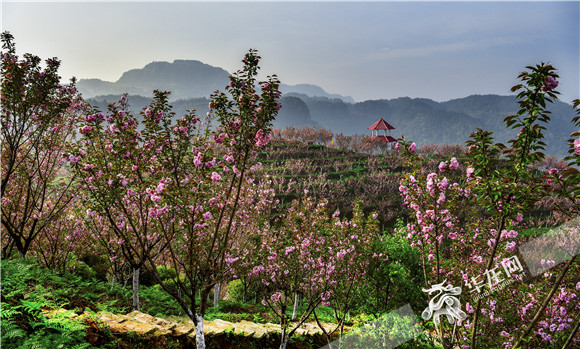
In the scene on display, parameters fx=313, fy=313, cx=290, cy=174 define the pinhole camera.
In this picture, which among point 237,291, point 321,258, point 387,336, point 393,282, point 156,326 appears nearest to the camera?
point 156,326

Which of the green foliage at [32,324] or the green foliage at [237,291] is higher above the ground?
the green foliage at [32,324]

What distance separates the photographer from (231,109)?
16.8 feet

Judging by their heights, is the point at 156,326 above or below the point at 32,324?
below

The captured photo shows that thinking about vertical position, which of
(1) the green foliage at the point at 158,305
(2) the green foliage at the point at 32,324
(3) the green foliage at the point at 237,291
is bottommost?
(3) the green foliage at the point at 237,291

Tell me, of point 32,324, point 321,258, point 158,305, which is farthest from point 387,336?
point 32,324

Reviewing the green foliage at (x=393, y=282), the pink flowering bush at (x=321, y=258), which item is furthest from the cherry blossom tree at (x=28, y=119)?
the green foliage at (x=393, y=282)

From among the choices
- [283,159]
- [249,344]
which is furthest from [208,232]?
[283,159]

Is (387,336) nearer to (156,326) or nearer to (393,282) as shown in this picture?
(393,282)

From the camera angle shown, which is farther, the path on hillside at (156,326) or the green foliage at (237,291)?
the green foliage at (237,291)

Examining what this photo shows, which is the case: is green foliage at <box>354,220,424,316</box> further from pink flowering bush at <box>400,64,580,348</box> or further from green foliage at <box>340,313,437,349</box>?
pink flowering bush at <box>400,64,580,348</box>

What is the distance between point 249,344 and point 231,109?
4471mm
